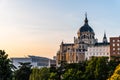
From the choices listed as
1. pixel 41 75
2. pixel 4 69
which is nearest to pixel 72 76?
pixel 41 75

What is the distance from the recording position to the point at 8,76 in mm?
79562

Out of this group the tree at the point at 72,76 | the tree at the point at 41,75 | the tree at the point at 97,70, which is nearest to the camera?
the tree at the point at 72,76

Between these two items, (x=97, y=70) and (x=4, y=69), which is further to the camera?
(x=97, y=70)

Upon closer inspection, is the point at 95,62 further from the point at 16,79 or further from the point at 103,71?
the point at 16,79

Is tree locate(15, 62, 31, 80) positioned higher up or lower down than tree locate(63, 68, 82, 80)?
higher up

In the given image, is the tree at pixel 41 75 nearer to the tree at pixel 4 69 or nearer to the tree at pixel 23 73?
the tree at pixel 23 73

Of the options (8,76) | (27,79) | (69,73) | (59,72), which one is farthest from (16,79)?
(8,76)

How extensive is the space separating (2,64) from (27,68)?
59338 mm

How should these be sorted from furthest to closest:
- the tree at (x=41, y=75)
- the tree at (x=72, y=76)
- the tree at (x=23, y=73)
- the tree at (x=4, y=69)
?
1. the tree at (x=23, y=73)
2. the tree at (x=41, y=75)
3. the tree at (x=72, y=76)
4. the tree at (x=4, y=69)

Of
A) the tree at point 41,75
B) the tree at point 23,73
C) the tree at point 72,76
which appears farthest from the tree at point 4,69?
the tree at point 23,73

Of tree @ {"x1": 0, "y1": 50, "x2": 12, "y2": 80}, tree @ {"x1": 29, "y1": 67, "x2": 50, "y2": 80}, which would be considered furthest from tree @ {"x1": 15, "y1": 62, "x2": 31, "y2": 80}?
tree @ {"x1": 0, "y1": 50, "x2": 12, "y2": 80}

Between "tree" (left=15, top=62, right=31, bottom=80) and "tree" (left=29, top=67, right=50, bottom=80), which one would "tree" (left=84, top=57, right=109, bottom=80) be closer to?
"tree" (left=29, top=67, right=50, bottom=80)

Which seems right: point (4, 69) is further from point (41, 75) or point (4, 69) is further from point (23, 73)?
point (23, 73)

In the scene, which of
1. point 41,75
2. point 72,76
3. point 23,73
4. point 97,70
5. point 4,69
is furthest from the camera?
point 23,73
